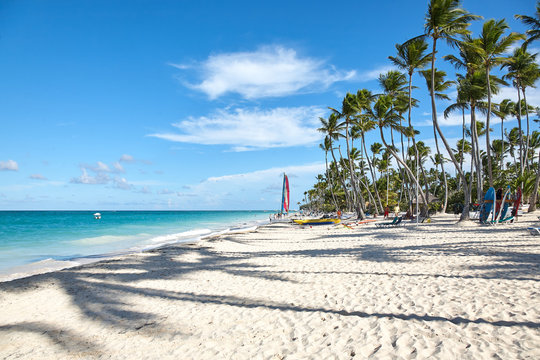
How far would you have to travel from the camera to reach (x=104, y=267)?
9.56m

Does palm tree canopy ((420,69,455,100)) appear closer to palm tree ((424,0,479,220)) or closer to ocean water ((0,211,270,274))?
palm tree ((424,0,479,220))

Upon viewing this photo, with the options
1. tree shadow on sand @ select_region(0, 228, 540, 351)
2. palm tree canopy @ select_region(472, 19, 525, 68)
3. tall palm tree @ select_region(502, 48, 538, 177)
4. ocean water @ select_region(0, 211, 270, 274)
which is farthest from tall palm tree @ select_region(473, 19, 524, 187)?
ocean water @ select_region(0, 211, 270, 274)

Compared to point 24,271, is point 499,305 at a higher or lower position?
higher

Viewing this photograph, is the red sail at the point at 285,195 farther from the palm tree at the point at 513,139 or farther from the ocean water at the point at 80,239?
the palm tree at the point at 513,139

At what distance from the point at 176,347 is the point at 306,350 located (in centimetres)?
163

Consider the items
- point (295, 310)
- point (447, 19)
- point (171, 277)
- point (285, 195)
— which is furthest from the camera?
point (285, 195)

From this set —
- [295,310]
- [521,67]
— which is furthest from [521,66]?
[295,310]

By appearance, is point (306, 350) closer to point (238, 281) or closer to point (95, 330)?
point (95, 330)

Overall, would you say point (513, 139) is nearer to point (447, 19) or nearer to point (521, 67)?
point (521, 67)

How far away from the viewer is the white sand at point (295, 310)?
349 cm

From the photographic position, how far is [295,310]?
4793mm

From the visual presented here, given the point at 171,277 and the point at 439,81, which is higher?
the point at 439,81

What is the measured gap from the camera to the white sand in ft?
11.5

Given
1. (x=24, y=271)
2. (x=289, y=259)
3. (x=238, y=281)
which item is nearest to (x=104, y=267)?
(x=24, y=271)
